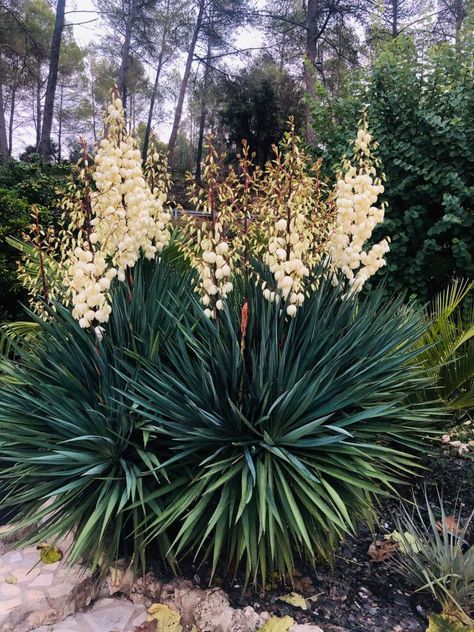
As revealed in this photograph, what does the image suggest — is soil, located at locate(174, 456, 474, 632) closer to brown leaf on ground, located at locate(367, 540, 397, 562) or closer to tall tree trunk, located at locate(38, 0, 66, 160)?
brown leaf on ground, located at locate(367, 540, 397, 562)

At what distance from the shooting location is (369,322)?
8.25 feet

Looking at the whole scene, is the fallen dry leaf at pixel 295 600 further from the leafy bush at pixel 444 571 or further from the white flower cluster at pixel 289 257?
the white flower cluster at pixel 289 257

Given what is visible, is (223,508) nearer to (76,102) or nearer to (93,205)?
(93,205)

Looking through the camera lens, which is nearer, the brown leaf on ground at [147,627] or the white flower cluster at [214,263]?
the brown leaf on ground at [147,627]

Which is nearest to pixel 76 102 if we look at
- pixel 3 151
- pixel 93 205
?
pixel 3 151

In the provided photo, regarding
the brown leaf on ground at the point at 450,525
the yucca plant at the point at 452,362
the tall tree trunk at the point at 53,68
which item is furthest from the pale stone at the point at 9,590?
the tall tree trunk at the point at 53,68

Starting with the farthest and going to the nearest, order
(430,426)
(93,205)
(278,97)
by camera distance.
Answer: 1. (278,97)
2. (430,426)
3. (93,205)

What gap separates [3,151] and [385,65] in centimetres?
1677

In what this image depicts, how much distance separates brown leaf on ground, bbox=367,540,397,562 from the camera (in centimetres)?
223

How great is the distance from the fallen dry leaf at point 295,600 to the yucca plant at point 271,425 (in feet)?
0.43

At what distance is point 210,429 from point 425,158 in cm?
351

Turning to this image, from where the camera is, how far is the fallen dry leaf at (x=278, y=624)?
1.76 m

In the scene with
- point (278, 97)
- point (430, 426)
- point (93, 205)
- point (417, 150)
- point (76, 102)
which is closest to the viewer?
point (93, 205)

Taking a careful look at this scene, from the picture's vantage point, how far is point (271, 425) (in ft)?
6.75
